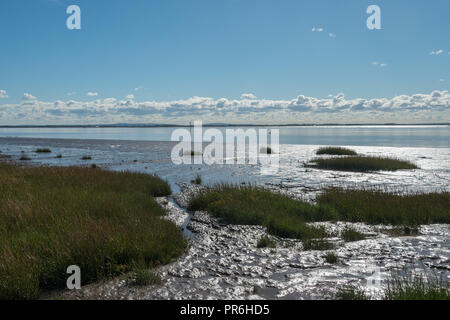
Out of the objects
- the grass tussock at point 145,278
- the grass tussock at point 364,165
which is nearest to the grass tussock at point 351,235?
the grass tussock at point 145,278

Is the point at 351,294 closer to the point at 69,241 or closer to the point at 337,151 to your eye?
the point at 69,241

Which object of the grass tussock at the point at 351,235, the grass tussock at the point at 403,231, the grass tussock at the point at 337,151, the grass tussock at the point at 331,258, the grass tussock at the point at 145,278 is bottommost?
the grass tussock at the point at 403,231

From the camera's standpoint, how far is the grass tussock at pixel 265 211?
11344 mm

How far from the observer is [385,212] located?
13.5 meters

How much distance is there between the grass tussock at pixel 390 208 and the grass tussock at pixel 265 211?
126cm

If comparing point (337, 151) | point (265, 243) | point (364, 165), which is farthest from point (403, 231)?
point (337, 151)

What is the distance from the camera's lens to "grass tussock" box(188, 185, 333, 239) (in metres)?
11.3

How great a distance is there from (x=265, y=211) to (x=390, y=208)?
581 centimetres

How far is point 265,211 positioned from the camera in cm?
1328

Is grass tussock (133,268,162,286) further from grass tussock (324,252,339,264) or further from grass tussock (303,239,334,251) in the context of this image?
grass tussock (303,239,334,251)

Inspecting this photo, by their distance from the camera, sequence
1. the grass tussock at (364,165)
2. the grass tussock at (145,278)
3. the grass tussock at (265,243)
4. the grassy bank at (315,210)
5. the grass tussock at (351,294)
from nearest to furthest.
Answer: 1. the grass tussock at (351,294)
2. the grass tussock at (145,278)
3. the grass tussock at (265,243)
4. the grassy bank at (315,210)
5. the grass tussock at (364,165)

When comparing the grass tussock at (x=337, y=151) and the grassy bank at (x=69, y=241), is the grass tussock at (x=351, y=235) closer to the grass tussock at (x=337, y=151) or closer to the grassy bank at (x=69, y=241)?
the grassy bank at (x=69, y=241)

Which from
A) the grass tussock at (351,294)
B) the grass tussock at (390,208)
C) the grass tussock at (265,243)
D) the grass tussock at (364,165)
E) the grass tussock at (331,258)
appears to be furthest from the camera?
the grass tussock at (364,165)
